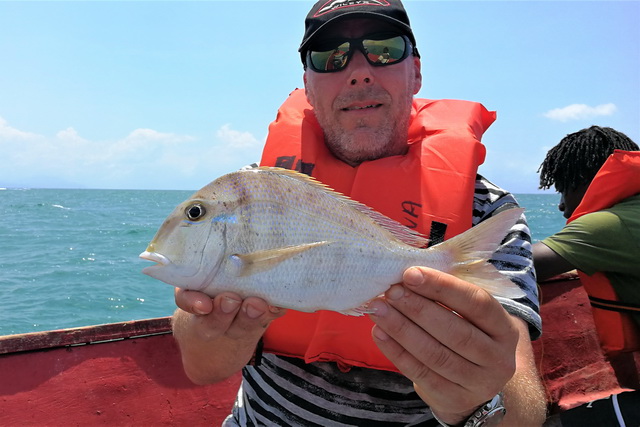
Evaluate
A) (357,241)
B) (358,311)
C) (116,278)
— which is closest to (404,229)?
(357,241)

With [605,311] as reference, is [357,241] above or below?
above

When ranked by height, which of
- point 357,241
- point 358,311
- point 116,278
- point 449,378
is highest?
point 357,241

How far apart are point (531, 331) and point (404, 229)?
88cm

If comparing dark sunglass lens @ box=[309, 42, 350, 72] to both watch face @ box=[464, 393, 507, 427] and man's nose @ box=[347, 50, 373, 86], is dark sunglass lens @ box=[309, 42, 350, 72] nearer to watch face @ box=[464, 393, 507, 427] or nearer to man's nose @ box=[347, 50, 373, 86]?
man's nose @ box=[347, 50, 373, 86]

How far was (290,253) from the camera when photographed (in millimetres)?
1609

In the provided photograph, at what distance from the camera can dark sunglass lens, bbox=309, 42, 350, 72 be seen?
100.0 inches

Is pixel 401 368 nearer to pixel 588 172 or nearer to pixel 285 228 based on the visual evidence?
pixel 285 228

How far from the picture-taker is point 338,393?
2.22 meters

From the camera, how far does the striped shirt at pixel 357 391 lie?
218 centimetres

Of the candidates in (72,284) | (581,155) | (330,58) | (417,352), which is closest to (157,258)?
(417,352)

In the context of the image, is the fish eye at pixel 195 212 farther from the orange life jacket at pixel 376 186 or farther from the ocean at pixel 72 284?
the ocean at pixel 72 284

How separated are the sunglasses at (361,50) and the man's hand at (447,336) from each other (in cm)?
144

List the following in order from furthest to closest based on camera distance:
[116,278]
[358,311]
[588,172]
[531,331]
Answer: [116,278]
[588,172]
[531,331]
[358,311]

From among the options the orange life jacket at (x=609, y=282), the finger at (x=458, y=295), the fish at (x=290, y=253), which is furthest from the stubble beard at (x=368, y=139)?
the orange life jacket at (x=609, y=282)
